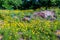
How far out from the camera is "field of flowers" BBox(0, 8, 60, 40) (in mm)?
6845

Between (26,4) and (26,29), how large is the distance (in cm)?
582

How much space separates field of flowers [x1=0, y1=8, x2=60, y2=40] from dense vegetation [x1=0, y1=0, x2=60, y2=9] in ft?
11.2

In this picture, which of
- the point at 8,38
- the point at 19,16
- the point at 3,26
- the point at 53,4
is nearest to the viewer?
the point at 8,38

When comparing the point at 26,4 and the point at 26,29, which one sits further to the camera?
the point at 26,4

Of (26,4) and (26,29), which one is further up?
(26,29)

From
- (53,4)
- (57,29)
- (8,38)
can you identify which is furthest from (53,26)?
(53,4)

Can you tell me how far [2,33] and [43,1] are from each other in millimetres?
6164

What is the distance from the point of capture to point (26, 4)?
13.0 m

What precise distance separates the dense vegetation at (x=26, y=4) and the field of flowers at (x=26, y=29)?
3.40 meters

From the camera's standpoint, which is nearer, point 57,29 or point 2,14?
point 57,29

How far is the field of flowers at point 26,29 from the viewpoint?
269 inches

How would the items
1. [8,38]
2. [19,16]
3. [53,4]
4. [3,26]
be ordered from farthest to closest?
[53,4] < [19,16] < [3,26] < [8,38]

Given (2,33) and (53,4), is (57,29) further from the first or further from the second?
(53,4)

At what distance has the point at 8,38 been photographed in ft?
21.7
